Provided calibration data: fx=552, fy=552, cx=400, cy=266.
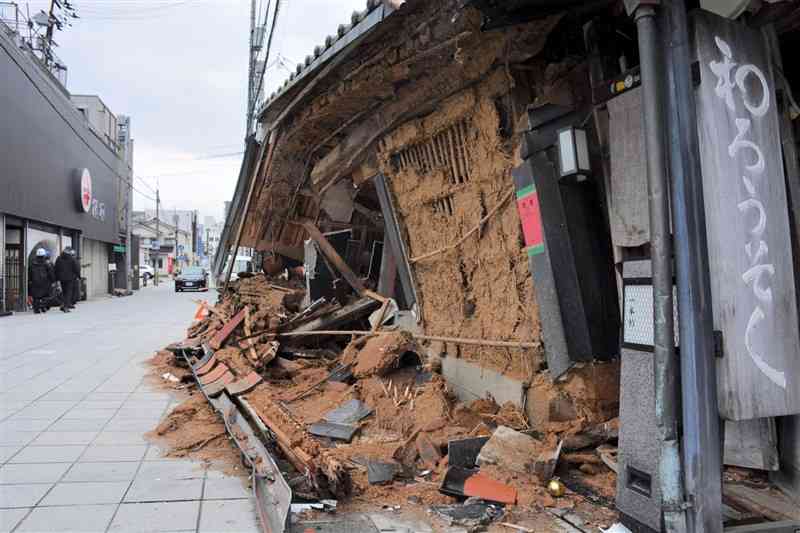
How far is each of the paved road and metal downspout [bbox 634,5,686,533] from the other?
8.08 feet

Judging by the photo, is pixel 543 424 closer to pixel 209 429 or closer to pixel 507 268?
pixel 507 268

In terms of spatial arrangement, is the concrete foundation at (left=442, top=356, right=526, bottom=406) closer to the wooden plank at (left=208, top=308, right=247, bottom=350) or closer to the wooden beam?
the wooden beam

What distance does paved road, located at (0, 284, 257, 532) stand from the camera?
354cm

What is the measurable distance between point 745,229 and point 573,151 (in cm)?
133

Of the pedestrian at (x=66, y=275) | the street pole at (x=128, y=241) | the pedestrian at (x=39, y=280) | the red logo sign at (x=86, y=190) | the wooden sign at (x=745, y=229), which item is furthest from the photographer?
Result: the street pole at (x=128, y=241)

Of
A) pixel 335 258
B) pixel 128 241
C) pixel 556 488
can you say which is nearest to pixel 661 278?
pixel 556 488

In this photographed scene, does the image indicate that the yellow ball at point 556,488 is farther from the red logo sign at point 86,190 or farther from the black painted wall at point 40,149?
the red logo sign at point 86,190

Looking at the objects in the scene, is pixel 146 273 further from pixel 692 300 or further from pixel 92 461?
pixel 692 300

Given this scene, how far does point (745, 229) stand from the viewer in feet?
9.48

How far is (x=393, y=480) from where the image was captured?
4020 mm

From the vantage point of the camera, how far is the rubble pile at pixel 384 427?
3729 millimetres

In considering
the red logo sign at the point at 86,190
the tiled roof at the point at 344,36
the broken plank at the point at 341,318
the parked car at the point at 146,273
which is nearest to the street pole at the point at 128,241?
the red logo sign at the point at 86,190

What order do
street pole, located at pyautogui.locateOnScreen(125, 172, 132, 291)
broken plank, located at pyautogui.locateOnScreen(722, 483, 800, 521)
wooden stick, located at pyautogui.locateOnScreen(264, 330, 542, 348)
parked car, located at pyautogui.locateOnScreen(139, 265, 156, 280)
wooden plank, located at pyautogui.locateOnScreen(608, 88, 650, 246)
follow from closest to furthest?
broken plank, located at pyautogui.locateOnScreen(722, 483, 800, 521), wooden plank, located at pyautogui.locateOnScreen(608, 88, 650, 246), wooden stick, located at pyautogui.locateOnScreen(264, 330, 542, 348), street pole, located at pyautogui.locateOnScreen(125, 172, 132, 291), parked car, located at pyautogui.locateOnScreen(139, 265, 156, 280)

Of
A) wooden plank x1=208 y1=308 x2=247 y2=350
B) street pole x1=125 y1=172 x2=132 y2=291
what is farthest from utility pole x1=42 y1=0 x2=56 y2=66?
wooden plank x1=208 y1=308 x2=247 y2=350
